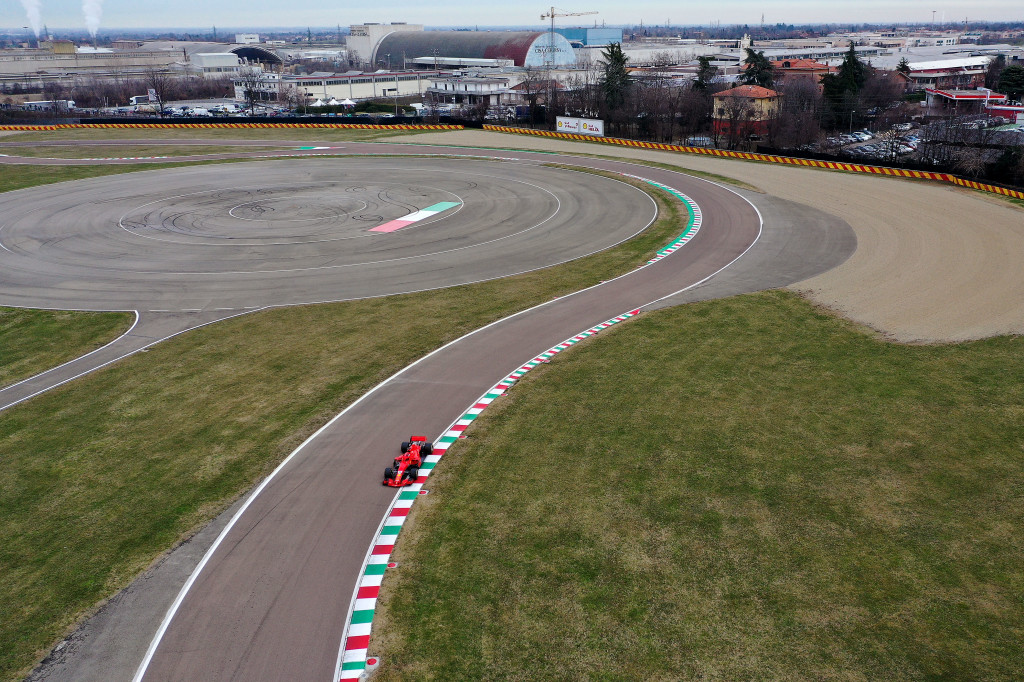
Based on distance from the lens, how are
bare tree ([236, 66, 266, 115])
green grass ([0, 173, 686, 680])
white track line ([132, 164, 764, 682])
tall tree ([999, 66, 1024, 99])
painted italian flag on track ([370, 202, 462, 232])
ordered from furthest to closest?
1. bare tree ([236, 66, 266, 115])
2. tall tree ([999, 66, 1024, 99])
3. painted italian flag on track ([370, 202, 462, 232])
4. green grass ([0, 173, 686, 680])
5. white track line ([132, 164, 764, 682])

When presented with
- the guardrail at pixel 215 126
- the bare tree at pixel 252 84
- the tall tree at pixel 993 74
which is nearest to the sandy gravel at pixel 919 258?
the guardrail at pixel 215 126

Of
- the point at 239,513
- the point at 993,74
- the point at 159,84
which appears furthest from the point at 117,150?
the point at 993,74

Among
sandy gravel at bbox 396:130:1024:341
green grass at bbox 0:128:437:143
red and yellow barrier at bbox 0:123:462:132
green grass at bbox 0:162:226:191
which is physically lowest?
sandy gravel at bbox 396:130:1024:341

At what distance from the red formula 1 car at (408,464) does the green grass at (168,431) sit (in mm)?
3450

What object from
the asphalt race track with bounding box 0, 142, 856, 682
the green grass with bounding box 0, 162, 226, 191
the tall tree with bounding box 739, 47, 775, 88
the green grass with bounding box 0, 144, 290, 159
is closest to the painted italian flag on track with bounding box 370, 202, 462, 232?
the asphalt race track with bounding box 0, 142, 856, 682

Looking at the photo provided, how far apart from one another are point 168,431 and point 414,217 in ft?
91.0

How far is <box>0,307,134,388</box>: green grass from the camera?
86.8 ft

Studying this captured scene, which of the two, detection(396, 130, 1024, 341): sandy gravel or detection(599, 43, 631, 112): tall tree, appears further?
detection(599, 43, 631, 112): tall tree

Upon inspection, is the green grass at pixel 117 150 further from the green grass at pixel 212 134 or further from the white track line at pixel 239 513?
the white track line at pixel 239 513

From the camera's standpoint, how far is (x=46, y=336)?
2880 cm

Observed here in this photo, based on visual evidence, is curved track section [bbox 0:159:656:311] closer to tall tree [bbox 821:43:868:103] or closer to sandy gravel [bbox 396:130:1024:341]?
sandy gravel [bbox 396:130:1024:341]

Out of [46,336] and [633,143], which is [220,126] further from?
[46,336]

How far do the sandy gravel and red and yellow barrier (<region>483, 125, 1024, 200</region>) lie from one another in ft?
6.03

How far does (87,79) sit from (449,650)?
215 m
